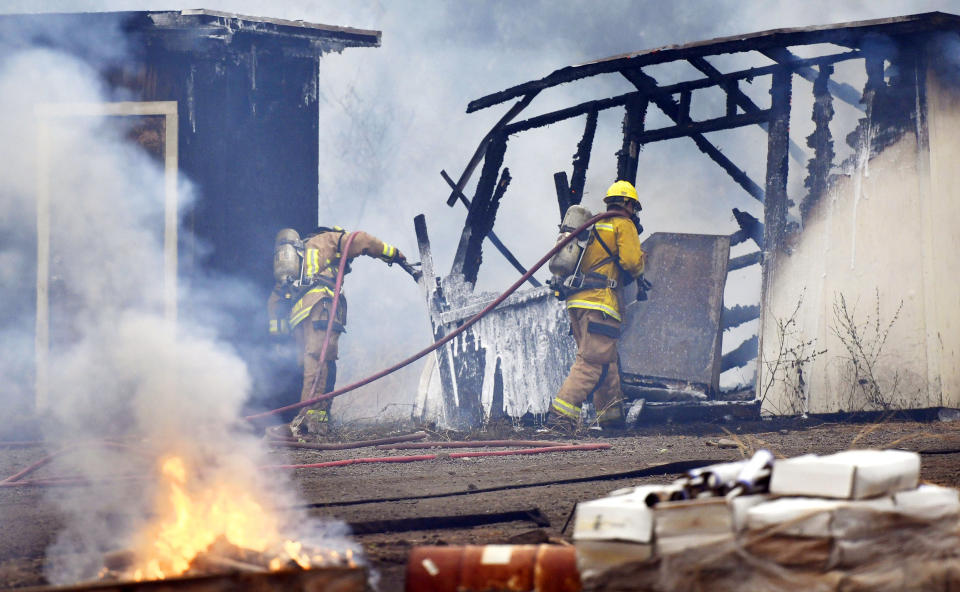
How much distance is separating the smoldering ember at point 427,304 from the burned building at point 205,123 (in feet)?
0.09

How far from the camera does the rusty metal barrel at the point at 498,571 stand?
274 centimetres

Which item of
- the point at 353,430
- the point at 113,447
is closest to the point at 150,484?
the point at 113,447

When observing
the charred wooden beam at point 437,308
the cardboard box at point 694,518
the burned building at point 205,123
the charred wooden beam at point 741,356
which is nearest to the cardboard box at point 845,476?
the cardboard box at point 694,518

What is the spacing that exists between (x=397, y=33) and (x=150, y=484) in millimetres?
18932

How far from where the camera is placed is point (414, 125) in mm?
23250

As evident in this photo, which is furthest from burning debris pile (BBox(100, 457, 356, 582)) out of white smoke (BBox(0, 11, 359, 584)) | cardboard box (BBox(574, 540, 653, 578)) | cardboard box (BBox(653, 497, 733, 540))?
white smoke (BBox(0, 11, 359, 584))

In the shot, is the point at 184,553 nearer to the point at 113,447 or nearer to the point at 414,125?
the point at 113,447

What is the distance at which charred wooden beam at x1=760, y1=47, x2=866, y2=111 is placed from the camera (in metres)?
7.83

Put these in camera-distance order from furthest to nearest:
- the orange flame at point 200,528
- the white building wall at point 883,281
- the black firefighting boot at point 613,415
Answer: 1. the black firefighting boot at point 613,415
2. the white building wall at point 883,281
3. the orange flame at point 200,528

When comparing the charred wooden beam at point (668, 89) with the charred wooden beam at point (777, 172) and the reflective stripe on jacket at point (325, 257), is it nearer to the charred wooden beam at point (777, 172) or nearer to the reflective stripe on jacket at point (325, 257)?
the charred wooden beam at point (777, 172)

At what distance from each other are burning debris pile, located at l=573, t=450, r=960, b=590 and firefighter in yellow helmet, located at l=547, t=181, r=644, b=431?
5185mm

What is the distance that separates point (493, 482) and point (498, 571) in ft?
8.79

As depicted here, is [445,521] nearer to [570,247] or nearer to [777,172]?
[570,247]

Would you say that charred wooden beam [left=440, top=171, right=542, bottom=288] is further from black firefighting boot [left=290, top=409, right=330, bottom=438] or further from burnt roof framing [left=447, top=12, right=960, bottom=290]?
black firefighting boot [left=290, top=409, right=330, bottom=438]
